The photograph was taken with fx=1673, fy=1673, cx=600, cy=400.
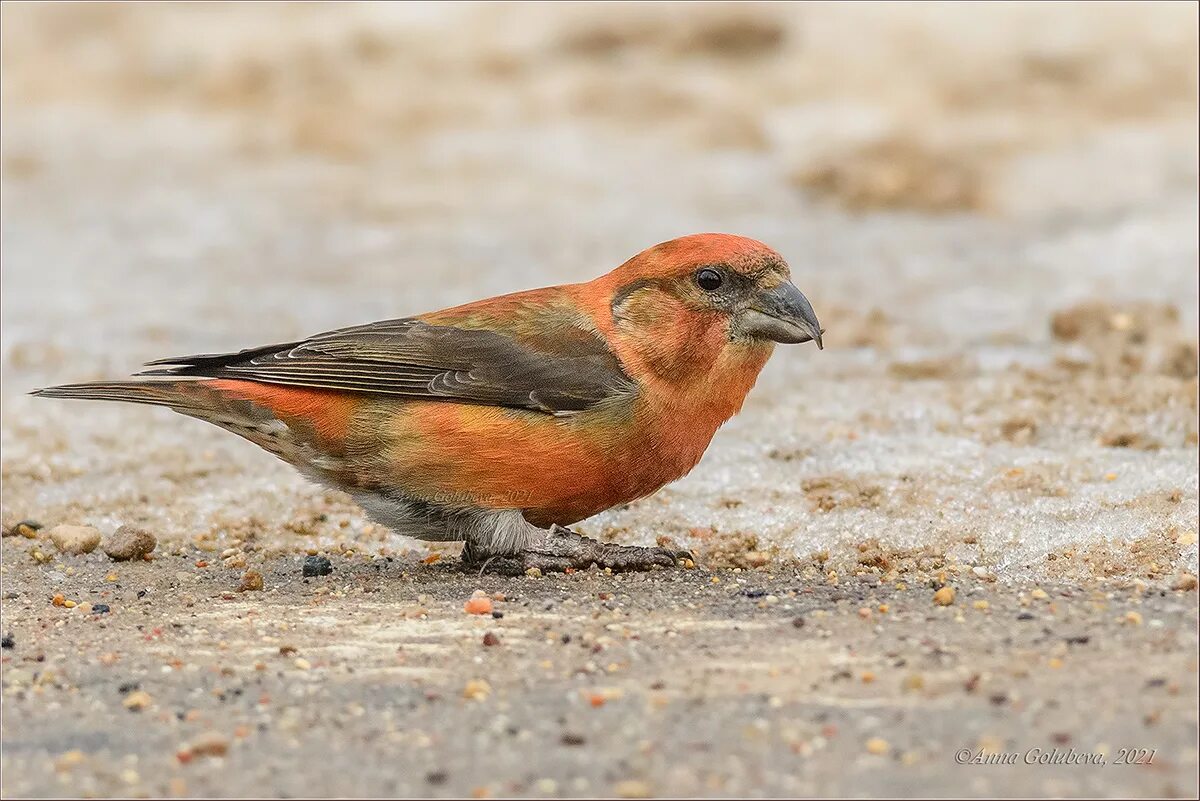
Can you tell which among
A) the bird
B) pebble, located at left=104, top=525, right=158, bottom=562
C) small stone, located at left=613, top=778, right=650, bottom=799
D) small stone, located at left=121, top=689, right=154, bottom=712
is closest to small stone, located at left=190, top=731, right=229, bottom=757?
small stone, located at left=121, top=689, right=154, bottom=712

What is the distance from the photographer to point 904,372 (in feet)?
27.1

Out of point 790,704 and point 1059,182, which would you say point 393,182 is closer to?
point 1059,182

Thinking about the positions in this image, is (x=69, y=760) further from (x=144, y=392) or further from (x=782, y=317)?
(x=782, y=317)

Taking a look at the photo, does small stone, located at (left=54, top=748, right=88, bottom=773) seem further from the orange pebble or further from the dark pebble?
the dark pebble

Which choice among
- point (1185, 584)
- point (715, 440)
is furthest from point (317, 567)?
point (1185, 584)

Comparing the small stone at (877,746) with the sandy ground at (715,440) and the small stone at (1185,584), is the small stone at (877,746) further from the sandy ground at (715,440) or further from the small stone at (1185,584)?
the small stone at (1185,584)

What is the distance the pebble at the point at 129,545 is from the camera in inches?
224

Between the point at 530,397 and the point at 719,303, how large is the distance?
660 mm

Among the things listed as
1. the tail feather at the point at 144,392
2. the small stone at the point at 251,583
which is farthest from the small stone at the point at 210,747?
the tail feather at the point at 144,392

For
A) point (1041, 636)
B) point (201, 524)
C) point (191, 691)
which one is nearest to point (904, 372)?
point (201, 524)

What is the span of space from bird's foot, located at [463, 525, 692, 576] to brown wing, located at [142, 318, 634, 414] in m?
0.46

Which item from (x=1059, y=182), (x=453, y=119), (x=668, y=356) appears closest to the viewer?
(x=668, y=356)

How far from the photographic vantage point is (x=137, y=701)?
12.7ft

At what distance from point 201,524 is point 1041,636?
338 cm
